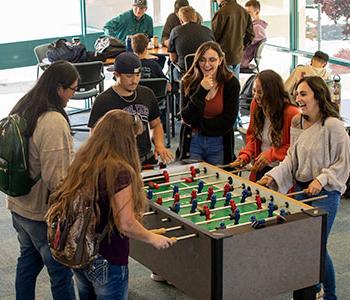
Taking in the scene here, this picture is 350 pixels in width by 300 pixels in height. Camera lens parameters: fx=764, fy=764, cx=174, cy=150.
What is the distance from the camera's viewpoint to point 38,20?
10883mm

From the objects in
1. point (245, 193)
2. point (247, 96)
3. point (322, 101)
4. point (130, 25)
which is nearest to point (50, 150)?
point (245, 193)

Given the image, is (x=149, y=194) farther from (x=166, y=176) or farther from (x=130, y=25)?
(x=130, y=25)

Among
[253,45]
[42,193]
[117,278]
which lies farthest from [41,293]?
[253,45]

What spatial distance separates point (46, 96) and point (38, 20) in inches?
289

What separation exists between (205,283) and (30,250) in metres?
1.03

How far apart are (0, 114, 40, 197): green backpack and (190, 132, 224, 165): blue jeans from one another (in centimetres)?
170

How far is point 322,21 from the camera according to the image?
9.31 m

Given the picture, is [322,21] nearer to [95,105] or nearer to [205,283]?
[95,105]

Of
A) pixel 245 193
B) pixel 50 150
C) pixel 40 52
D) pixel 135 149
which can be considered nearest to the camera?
pixel 135 149

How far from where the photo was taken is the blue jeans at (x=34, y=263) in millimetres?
3918

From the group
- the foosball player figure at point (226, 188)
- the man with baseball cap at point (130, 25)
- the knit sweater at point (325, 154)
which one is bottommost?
the foosball player figure at point (226, 188)

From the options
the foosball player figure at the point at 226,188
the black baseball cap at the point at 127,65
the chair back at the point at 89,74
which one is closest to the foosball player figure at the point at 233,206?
the foosball player figure at the point at 226,188

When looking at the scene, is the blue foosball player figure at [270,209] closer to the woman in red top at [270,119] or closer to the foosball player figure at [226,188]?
the foosball player figure at [226,188]

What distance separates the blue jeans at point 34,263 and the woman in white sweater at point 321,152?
4.52 ft
